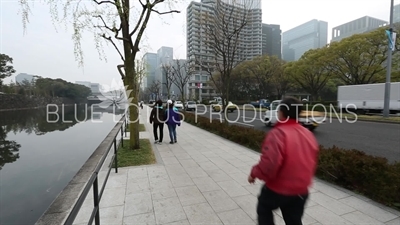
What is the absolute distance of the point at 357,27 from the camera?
36000 millimetres

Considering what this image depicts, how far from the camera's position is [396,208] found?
9.60 ft

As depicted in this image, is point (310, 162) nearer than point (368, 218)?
Yes

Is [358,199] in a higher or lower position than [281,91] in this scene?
lower

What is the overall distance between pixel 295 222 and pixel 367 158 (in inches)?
111

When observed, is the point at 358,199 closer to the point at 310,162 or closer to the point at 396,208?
the point at 396,208

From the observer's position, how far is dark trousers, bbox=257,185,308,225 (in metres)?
1.64

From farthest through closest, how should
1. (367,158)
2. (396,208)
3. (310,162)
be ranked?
(367,158)
(396,208)
(310,162)

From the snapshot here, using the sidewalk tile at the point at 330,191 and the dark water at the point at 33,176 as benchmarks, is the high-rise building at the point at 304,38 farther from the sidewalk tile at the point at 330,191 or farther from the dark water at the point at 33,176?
the sidewalk tile at the point at 330,191

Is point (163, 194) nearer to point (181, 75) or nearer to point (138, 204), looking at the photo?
point (138, 204)

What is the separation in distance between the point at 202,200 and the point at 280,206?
1846mm

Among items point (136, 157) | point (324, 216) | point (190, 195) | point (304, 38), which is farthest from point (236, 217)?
point (304, 38)

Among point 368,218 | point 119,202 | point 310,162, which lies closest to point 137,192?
point 119,202

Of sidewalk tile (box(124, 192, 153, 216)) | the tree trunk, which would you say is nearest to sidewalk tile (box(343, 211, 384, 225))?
sidewalk tile (box(124, 192, 153, 216))

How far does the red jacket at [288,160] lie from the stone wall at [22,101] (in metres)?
58.5
